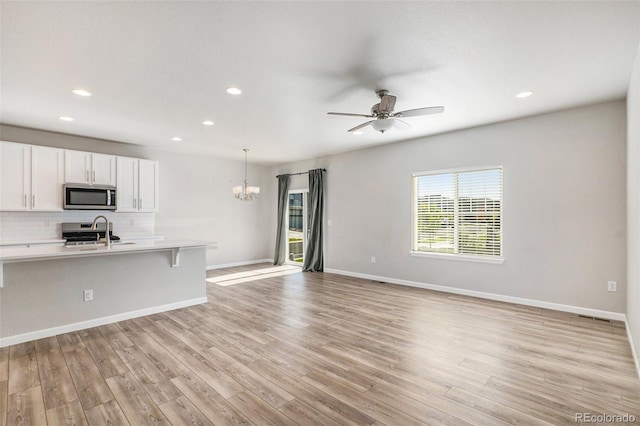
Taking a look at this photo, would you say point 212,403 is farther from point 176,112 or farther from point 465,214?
point 465,214

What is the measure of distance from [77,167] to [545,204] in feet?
24.6

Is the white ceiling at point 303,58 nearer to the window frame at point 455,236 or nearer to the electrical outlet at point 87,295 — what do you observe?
the window frame at point 455,236

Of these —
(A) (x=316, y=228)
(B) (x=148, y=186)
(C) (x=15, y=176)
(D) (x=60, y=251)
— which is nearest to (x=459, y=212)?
(A) (x=316, y=228)

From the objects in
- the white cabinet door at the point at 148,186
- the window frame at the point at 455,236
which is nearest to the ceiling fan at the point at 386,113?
the window frame at the point at 455,236

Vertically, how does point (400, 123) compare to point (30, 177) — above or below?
above

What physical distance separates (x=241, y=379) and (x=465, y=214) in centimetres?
436

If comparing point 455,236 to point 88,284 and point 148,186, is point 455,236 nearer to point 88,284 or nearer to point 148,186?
point 88,284

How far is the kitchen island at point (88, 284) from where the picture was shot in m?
3.27

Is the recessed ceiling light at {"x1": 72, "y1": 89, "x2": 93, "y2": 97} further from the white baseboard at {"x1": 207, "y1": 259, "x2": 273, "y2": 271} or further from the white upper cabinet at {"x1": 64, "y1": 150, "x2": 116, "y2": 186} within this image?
the white baseboard at {"x1": 207, "y1": 259, "x2": 273, "y2": 271}

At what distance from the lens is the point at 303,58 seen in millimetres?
2836

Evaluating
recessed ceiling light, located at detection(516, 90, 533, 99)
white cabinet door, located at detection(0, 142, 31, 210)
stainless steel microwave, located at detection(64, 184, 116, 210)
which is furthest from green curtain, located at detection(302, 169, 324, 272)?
white cabinet door, located at detection(0, 142, 31, 210)

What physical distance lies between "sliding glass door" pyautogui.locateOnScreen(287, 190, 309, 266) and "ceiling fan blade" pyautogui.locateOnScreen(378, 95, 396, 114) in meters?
4.82

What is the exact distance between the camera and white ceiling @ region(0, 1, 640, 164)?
→ 7.27 feet

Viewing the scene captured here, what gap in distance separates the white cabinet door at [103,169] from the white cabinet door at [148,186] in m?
0.48
